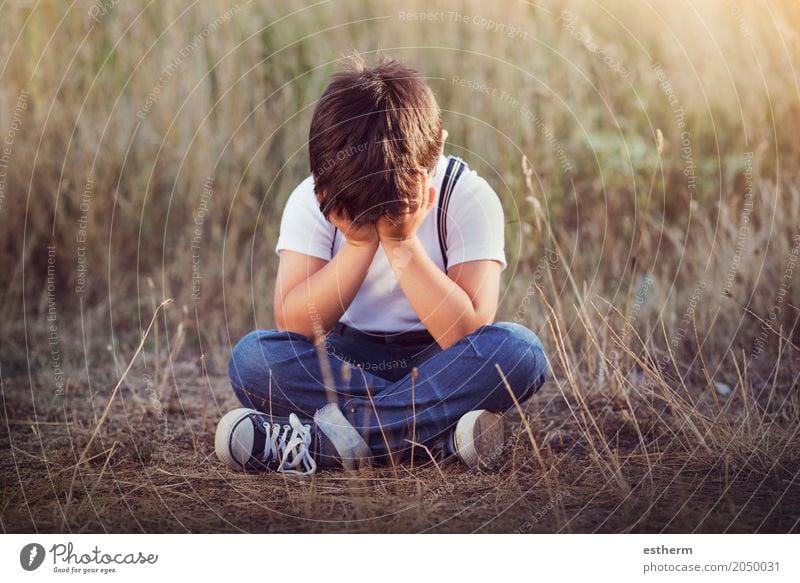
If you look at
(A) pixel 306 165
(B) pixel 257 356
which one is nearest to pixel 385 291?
(B) pixel 257 356

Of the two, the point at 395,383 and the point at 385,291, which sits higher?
the point at 385,291

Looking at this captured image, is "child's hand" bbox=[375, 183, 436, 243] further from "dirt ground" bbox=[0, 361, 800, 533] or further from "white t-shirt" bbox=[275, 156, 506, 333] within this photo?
A: "dirt ground" bbox=[0, 361, 800, 533]

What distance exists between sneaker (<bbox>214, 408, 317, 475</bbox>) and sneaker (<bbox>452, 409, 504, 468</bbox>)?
1.01 ft

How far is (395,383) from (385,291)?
0.23 metres

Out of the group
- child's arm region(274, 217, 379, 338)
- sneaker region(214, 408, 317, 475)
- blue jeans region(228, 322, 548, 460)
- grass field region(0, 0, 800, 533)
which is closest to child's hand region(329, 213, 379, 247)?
child's arm region(274, 217, 379, 338)

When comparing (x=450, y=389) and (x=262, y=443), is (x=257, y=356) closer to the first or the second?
(x=262, y=443)

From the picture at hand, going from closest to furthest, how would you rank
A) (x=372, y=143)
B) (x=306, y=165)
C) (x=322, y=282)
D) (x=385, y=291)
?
1. (x=372, y=143)
2. (x=322, y=282)
3. (x=385, y=291)
4. (x=306, y=165)

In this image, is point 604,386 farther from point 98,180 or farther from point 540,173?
point 98,180

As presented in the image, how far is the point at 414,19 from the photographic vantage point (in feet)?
10.9

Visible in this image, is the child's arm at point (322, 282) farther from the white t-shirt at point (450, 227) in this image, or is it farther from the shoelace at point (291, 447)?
the shoelace at point (291, 447)

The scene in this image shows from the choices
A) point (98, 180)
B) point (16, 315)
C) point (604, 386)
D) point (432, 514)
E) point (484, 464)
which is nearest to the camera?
point (432, 514)

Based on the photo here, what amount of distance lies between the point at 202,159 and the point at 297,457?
167 cm

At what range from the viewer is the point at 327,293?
2.02 meters

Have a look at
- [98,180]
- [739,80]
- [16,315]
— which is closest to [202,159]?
[98,180]
